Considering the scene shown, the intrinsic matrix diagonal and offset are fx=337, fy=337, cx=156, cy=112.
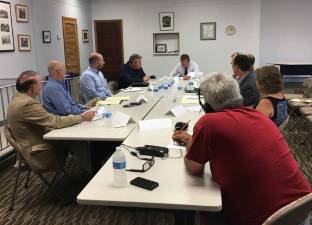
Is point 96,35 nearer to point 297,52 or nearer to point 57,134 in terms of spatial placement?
point 297,52

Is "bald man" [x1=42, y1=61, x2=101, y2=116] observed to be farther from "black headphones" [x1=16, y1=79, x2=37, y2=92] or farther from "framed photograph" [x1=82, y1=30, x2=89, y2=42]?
"framed photograph" [x1=82, y1=30, x2=89, y2=42]

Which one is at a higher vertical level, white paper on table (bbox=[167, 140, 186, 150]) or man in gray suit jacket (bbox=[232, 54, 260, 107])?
man in gray suit jacket (bbox=[232, 54, 260, 107])

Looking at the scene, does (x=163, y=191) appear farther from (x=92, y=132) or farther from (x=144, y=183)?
(x=92, y=132)

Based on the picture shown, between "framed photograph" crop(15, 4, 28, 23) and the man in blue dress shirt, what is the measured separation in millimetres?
2081

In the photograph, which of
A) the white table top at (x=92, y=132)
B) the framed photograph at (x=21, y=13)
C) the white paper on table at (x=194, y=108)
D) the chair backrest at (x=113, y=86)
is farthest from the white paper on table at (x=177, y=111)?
the framed photograph at (x=21, y=13)

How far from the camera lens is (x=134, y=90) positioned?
17.0 feet

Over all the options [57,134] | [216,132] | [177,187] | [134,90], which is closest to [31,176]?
[57,134]

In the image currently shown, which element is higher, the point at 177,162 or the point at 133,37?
the point at 133,37

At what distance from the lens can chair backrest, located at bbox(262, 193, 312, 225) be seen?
4.52ft

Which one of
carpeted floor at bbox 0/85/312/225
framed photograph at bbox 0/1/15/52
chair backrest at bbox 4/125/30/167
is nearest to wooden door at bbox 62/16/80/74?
framed photograph at bbox 0/1/15/52

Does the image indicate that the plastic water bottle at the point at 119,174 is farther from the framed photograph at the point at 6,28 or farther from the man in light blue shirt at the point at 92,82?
the framed photograph at the point at 6,28

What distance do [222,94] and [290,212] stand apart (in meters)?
0.66

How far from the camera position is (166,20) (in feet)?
30.7

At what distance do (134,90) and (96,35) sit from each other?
17.1 feet
